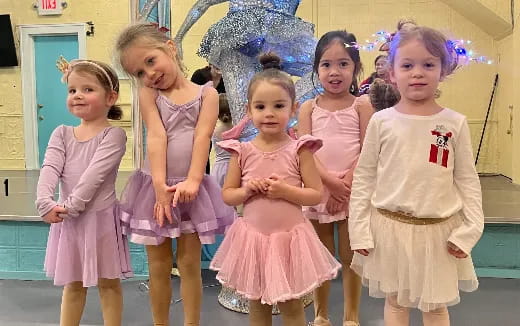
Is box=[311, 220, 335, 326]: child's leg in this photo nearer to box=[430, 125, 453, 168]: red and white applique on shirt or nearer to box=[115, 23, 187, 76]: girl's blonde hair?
box=[430, 125, 453, 168]: red and white applique on shirt

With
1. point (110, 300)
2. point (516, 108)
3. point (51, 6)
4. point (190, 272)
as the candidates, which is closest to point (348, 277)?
point (190, 272)

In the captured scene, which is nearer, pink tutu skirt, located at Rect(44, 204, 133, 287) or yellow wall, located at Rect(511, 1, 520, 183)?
pink tutu skirt, located at Rect(44, 204, 133, 287)

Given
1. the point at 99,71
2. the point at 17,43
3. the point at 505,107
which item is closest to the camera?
the point at 99,71

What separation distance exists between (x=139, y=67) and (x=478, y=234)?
1.18 meters

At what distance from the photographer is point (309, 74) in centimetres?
250

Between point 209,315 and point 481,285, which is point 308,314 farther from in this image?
point 481,285

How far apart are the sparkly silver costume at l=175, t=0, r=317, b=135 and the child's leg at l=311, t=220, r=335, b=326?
0.58 meters

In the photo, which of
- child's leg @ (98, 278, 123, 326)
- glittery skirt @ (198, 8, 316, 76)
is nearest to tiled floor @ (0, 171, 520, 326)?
child's leg @ (98, 278, 123, 326)

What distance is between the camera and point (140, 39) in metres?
1.78

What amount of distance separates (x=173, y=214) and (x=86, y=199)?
0.30 metres

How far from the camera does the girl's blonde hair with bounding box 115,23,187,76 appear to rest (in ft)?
5.84

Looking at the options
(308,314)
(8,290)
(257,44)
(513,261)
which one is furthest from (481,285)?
(8,290)

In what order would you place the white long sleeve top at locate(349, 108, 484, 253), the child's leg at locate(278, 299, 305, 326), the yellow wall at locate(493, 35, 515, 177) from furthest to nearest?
the yellow wall at locate(493, 35, 515, 177)
the child's leg at locate(278, 299, 305, 326)
the white long sleeve top at locate(349, 108, 484, 253)

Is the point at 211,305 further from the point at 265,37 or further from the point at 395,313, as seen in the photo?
the point at 265,37
